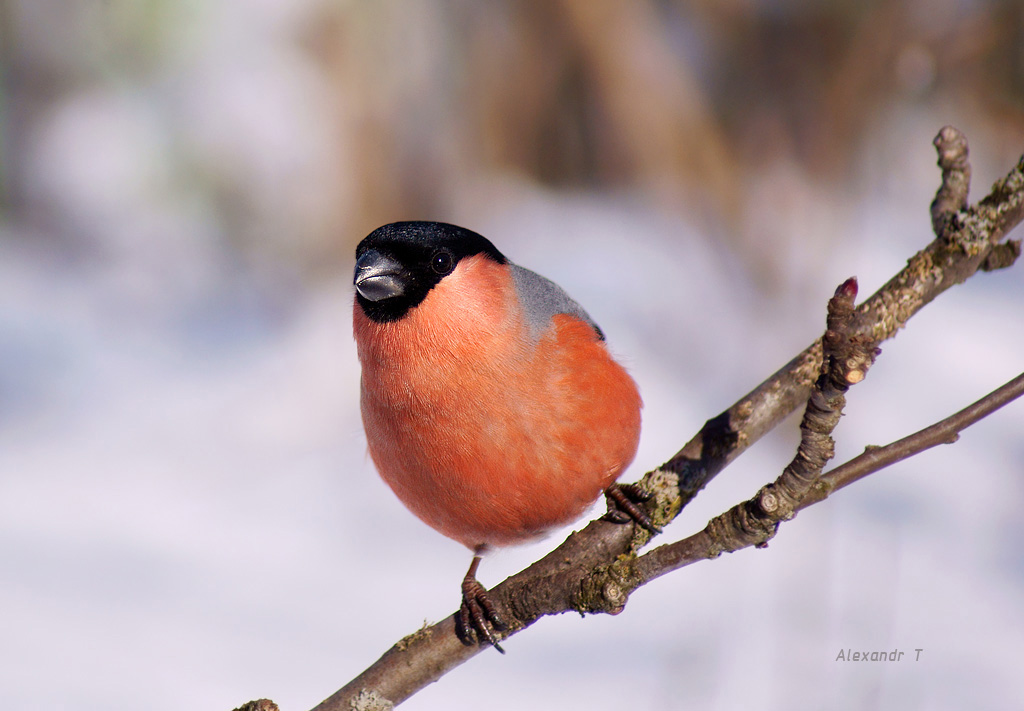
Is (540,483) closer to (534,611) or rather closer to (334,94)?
(534,611)

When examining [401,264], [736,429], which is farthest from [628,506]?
[401,264]

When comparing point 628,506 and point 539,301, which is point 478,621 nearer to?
point 628,506

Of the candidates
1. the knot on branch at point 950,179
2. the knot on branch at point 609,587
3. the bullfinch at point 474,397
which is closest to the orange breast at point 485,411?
the bullfinch at point 474,397

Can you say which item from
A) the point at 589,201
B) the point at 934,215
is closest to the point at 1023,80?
the point at 589,201

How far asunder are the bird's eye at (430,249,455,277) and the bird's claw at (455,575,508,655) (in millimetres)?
417

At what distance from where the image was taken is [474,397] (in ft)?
3.63

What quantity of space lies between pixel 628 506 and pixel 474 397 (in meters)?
0.25

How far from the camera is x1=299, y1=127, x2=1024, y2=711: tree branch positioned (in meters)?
1.13

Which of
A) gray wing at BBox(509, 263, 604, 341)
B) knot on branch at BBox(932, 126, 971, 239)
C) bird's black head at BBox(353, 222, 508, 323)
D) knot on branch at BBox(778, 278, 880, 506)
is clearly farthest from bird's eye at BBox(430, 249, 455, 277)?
knot on branch at BBox(932, 126, 971, 239)

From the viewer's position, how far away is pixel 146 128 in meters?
3.09

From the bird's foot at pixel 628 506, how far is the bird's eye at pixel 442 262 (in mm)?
365

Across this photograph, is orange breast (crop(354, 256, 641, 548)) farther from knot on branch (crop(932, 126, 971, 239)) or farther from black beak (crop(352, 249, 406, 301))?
knot on branch (crop(932, 126, 971, 239))

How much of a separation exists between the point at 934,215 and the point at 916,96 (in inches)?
77.5

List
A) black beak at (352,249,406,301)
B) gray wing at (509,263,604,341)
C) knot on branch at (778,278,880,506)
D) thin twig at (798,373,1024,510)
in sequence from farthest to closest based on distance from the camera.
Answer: gray wing at (509,263,604,341) < black beak at (352,249,406,301) < thin twig at (798,373,1024,510) < knot on branch at (778,278,880,506)
